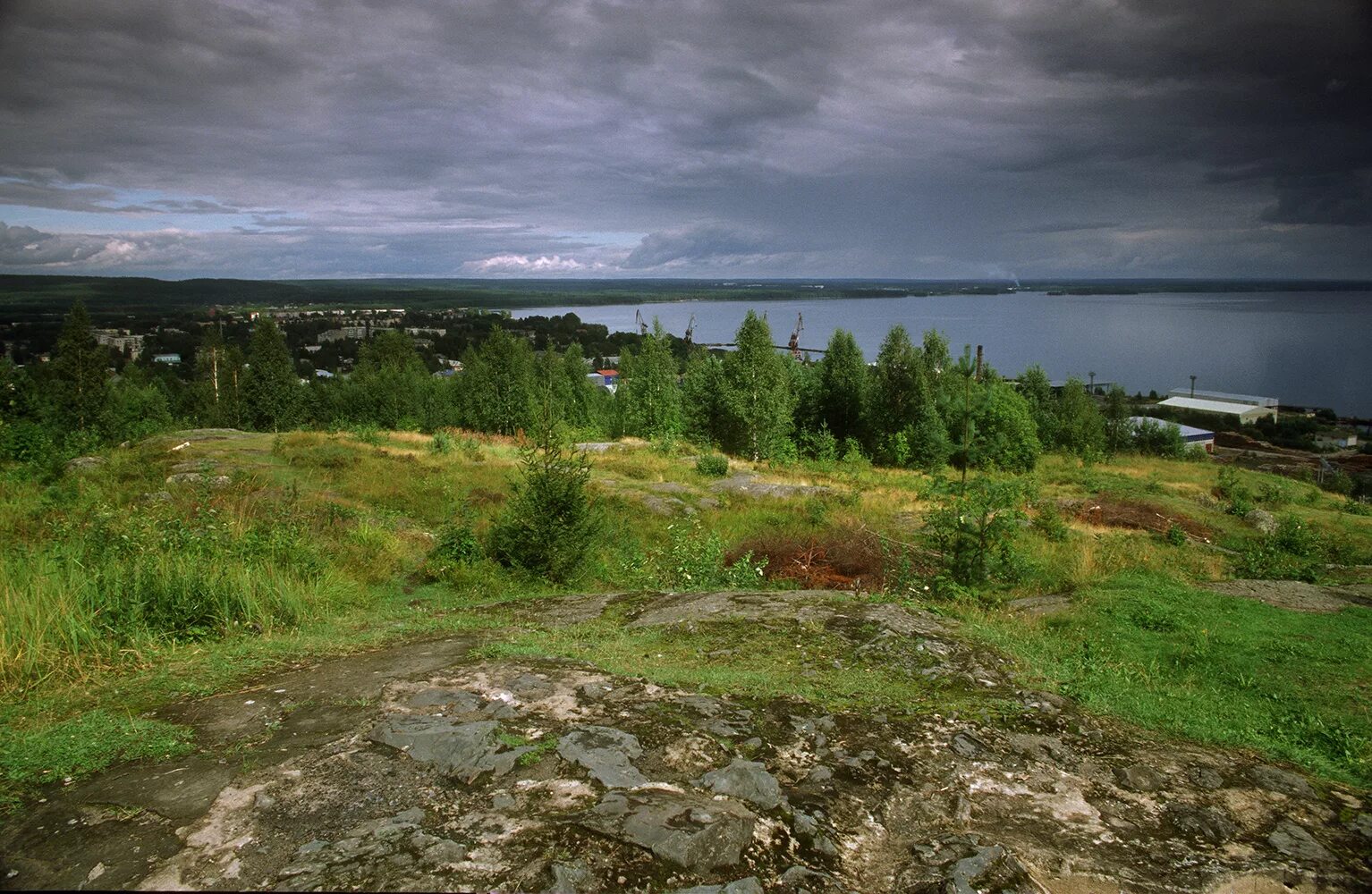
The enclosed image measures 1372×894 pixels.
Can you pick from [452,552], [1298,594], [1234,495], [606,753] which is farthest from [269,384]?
[1298,594]

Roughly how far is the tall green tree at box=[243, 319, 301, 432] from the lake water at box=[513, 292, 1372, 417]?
3698 cm

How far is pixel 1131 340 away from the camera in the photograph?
5709 inches

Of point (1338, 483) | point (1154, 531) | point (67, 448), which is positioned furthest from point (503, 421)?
point (1338, 483)

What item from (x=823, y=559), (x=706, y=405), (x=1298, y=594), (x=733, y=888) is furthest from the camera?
(x=706, y=405)

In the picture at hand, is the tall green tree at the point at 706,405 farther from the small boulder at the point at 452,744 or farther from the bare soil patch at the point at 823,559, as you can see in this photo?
the small boulder at the point at 452,744

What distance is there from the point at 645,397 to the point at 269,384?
99.7 ft

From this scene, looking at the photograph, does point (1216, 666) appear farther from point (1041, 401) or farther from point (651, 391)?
point (1041, 401)

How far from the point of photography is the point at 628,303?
17900 cm

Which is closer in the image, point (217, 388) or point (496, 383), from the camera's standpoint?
point (217, 388)

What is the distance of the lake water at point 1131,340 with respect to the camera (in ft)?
335

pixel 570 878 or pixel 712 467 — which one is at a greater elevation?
pixel 570 878

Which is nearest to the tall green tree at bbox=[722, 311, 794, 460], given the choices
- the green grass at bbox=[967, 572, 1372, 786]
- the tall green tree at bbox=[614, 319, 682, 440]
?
the tall green tree at bbox=[614, 319, 682, 440]

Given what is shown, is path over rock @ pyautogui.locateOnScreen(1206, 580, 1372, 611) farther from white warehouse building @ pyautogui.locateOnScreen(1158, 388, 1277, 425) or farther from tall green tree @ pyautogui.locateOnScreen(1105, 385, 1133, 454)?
white warehouse building @ pyautogui.locateOnScreen(1158, 388, 1277, 425)

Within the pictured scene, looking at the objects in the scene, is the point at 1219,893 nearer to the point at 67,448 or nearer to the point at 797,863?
the point at 797,863
